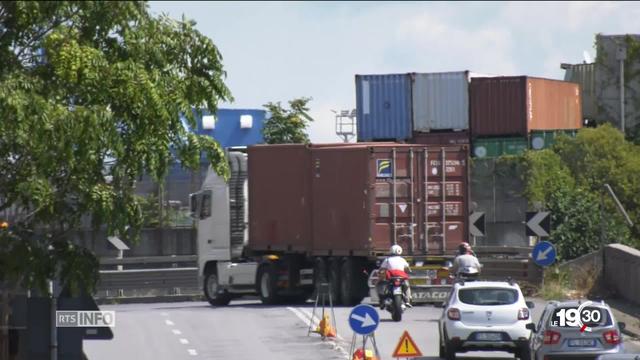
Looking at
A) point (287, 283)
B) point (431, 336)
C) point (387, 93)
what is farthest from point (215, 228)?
point (387, 93)

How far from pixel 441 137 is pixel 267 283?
23.1m

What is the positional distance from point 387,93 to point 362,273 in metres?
24.7

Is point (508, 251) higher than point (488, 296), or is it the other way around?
point (508, 251)

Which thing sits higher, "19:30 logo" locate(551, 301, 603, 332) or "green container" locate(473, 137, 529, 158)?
"green container" locate(473, 137, 529, 158)

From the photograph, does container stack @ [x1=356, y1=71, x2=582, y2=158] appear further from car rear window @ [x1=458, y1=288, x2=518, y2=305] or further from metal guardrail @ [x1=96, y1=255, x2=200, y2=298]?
car rear window @ [x1=458, y1=288, x2=518, y2=305]

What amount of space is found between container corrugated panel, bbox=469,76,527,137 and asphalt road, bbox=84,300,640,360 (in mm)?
22328

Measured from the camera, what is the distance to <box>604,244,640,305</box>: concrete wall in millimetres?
34156

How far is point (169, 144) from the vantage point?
46.8 feet

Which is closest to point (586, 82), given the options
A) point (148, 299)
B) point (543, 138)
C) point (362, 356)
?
point (543, 138)

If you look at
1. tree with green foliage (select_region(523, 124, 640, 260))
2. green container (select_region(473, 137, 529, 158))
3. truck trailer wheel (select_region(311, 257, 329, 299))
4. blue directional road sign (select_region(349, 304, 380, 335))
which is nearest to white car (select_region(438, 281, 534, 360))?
blue directional road sign (select_region(349, 304, 380, 335))

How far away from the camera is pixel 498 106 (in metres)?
57.3

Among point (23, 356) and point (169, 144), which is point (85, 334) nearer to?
point (23, 356)

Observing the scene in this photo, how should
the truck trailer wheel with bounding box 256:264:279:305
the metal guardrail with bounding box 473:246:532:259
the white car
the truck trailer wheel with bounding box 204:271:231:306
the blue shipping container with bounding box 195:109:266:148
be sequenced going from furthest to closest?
the blue shipping container with bounding box 195:109:266:148, the metal guardrail with bounding box 473:246:532:259, the truck trailer wheel with bounding box 204:271:231:306, the truck trailer wheel with bounding box 256:264:279:305, the white car

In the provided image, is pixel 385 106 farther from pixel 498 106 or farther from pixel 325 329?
pixel 325 329
